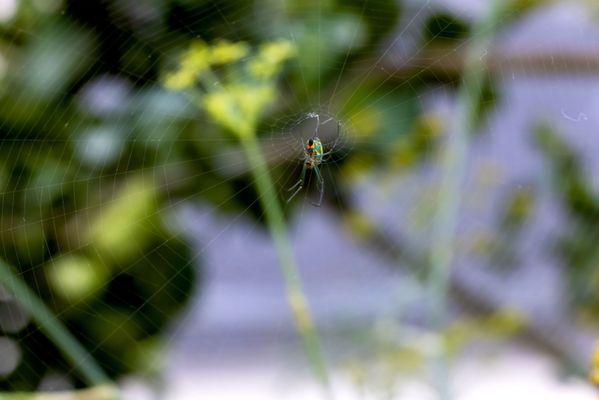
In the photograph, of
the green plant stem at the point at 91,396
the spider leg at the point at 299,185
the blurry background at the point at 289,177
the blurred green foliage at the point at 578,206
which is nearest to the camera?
the green plant stem at the point at 91,396

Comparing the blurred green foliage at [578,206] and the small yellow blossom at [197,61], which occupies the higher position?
the blurred green foliage at [578,206]

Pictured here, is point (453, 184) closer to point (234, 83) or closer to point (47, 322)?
point (234, 83)

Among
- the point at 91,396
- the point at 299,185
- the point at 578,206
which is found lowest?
the point at 91,396

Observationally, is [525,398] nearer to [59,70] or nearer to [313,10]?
[313,10]

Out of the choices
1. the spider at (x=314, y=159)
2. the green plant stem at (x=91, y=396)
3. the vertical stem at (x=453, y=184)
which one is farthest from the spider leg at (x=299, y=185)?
the green plant stem at (x=91, y=396)

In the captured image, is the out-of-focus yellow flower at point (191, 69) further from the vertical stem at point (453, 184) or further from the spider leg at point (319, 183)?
the spider leg at point (319, 183)

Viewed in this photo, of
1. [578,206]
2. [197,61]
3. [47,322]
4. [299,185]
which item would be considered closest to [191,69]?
[197,61]

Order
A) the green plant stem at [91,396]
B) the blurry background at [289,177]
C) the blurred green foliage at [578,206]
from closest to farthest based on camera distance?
1. the green plant stem at [91,396]
2. the blurry background at [289,177]
3. the blurred green foliage at [578,206]

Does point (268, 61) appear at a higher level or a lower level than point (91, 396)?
higher
